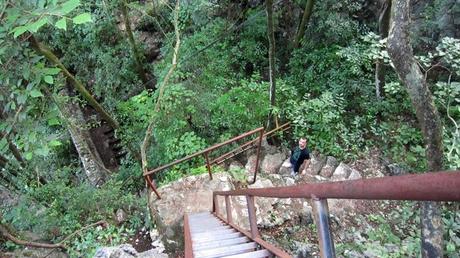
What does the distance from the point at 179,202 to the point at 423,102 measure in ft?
15.6

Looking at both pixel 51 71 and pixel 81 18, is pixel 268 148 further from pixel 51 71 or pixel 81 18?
pixel 81 18

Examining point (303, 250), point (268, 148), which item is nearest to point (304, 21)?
point (268, 148)

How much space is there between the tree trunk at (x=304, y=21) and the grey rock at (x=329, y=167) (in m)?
4.07

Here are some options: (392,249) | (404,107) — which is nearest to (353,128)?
(404,107)

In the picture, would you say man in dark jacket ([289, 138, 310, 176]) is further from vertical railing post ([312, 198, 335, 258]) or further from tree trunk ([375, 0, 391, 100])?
vertical railing post ([312, 198, 335, 258])

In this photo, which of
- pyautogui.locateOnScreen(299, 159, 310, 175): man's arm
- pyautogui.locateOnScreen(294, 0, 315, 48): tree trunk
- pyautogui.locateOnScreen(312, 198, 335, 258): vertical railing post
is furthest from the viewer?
pyautogui.locateOnScreen(294, 0, 315, 48): tree trunk

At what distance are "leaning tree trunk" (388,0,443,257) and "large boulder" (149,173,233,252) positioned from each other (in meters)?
3.64

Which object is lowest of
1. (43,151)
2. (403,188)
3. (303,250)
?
(303,250)

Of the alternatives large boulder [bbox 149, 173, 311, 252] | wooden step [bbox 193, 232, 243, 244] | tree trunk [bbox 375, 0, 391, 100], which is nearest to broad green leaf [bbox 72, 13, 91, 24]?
wooden step [bbox 193, 232, 243, 244]

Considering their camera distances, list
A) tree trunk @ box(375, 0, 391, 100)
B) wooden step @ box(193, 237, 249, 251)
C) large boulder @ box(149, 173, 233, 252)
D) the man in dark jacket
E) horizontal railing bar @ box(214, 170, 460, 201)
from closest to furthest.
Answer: horizontal railing bar @ box(214, 170, 460, 201)
wooden step @ box(193, 237, 249, 251)
large boulder @ box(149, 173, 233, 252)
the man in dark jacket
tree trunk @ box(375, 0, 391, 100)

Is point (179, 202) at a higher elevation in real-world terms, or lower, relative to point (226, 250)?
lower

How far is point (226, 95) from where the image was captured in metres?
9.37

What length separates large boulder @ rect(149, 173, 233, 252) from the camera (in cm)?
675

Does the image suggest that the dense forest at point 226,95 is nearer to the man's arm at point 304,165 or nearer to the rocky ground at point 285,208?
the rocky ground at point 285,208
